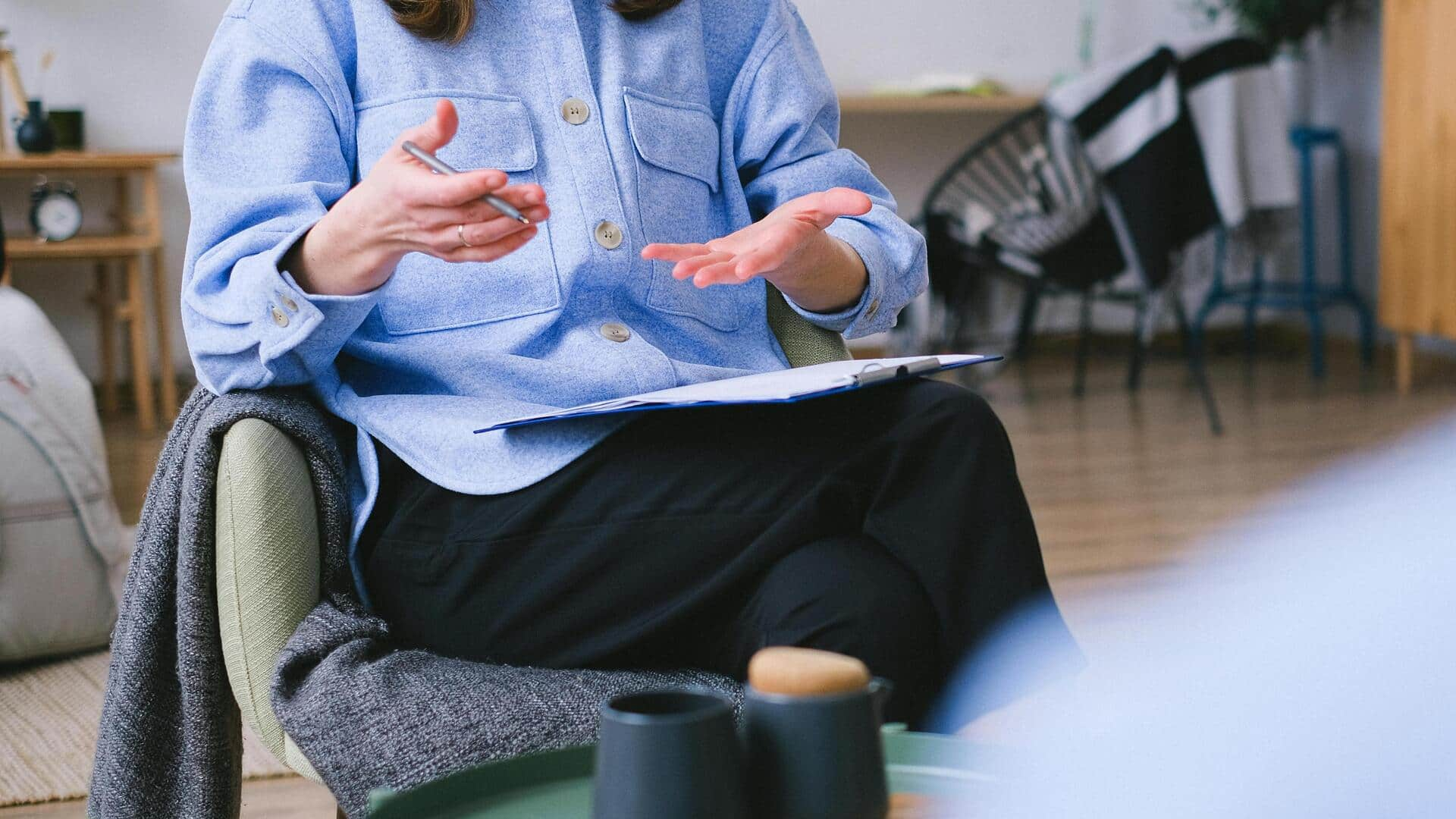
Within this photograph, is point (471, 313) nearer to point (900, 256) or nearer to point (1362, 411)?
point (900, 256)

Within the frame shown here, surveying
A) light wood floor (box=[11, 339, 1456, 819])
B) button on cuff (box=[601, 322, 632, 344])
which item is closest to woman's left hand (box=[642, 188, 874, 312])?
button on cuff (box=[601, 322, 632, 344])

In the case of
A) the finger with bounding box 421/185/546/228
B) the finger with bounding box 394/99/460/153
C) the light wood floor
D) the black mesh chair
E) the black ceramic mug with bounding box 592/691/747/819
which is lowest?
the light wood floor

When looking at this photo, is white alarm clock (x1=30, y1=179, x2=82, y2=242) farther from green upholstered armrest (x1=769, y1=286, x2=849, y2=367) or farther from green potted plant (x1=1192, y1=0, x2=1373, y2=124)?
green potted plant (x1=1192, y1=0, x2=1373, y2=124)

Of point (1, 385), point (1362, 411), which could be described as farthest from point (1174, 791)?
point (1362, 411)

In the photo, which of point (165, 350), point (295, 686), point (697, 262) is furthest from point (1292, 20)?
point (295, 686)

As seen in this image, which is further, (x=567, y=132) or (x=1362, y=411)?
(x=1362, y=411)

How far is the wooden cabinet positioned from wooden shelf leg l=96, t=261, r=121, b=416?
3.60 m

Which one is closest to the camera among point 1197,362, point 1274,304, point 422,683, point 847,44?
point 422,683

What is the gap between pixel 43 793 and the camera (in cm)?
144

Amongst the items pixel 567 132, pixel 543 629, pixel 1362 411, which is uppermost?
pixel 567 132

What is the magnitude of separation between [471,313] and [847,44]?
A: 12.5 ft

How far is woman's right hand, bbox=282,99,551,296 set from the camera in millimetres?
759

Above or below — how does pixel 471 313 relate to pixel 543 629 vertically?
above

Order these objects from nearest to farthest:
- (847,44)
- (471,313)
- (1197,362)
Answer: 1. (471,313)
2. (1197,362)
3. (847,44)
